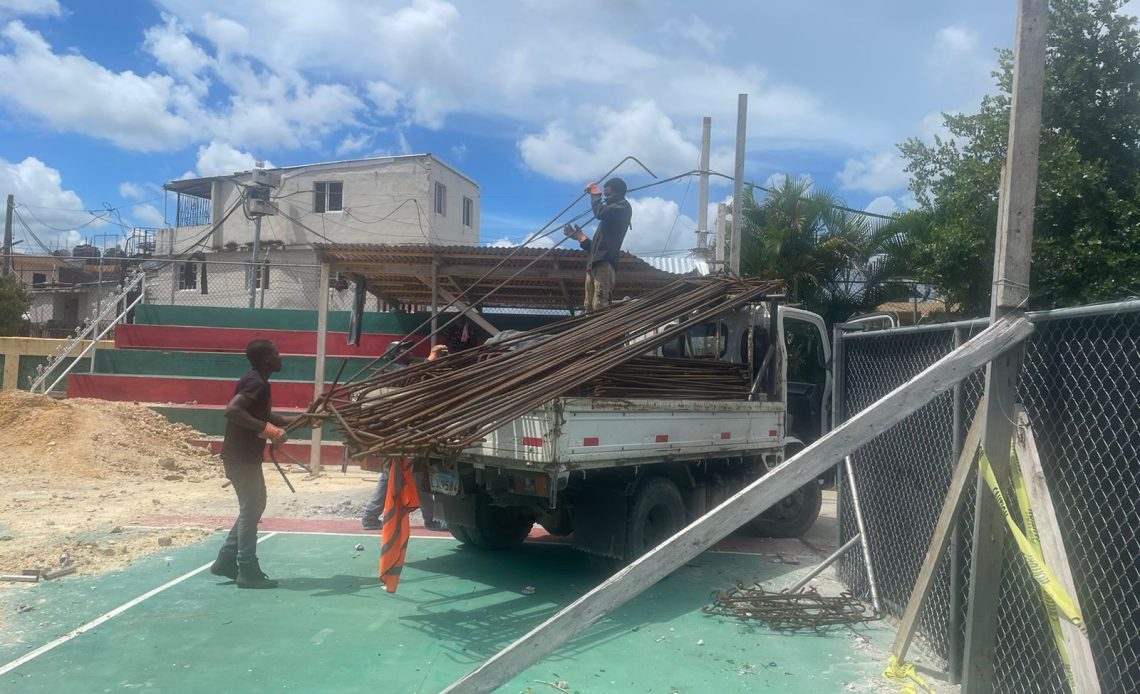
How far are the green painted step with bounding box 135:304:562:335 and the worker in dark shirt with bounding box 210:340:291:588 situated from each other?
9759 millimetres

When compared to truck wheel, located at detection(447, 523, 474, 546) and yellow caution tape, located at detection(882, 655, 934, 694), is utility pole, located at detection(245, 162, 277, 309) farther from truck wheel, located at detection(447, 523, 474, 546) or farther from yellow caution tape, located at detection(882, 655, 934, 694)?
yellow caution tape, located at detection(882, 655, 934, 694)

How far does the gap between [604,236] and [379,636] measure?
490cm

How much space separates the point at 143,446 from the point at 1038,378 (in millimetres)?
13361

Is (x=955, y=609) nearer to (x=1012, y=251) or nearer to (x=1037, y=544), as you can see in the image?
(x=1037, y=544)

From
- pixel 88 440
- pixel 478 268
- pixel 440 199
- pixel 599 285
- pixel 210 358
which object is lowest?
pixel 88 440

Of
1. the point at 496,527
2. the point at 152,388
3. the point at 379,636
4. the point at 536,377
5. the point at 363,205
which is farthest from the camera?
the point at 363,205

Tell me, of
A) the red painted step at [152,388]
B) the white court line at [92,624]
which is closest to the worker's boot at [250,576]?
the white court line at [92,624]

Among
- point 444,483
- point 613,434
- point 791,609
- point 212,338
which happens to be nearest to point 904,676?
point 791,609

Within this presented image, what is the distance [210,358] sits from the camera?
16062 millimetres

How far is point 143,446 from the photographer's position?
1349 cm

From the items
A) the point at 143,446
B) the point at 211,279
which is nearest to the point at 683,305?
the point at 143,446

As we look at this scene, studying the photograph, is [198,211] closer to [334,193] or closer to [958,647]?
[334,193]

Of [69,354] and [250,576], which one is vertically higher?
[69,354]

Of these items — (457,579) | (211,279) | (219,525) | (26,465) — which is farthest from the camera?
(211,279)
